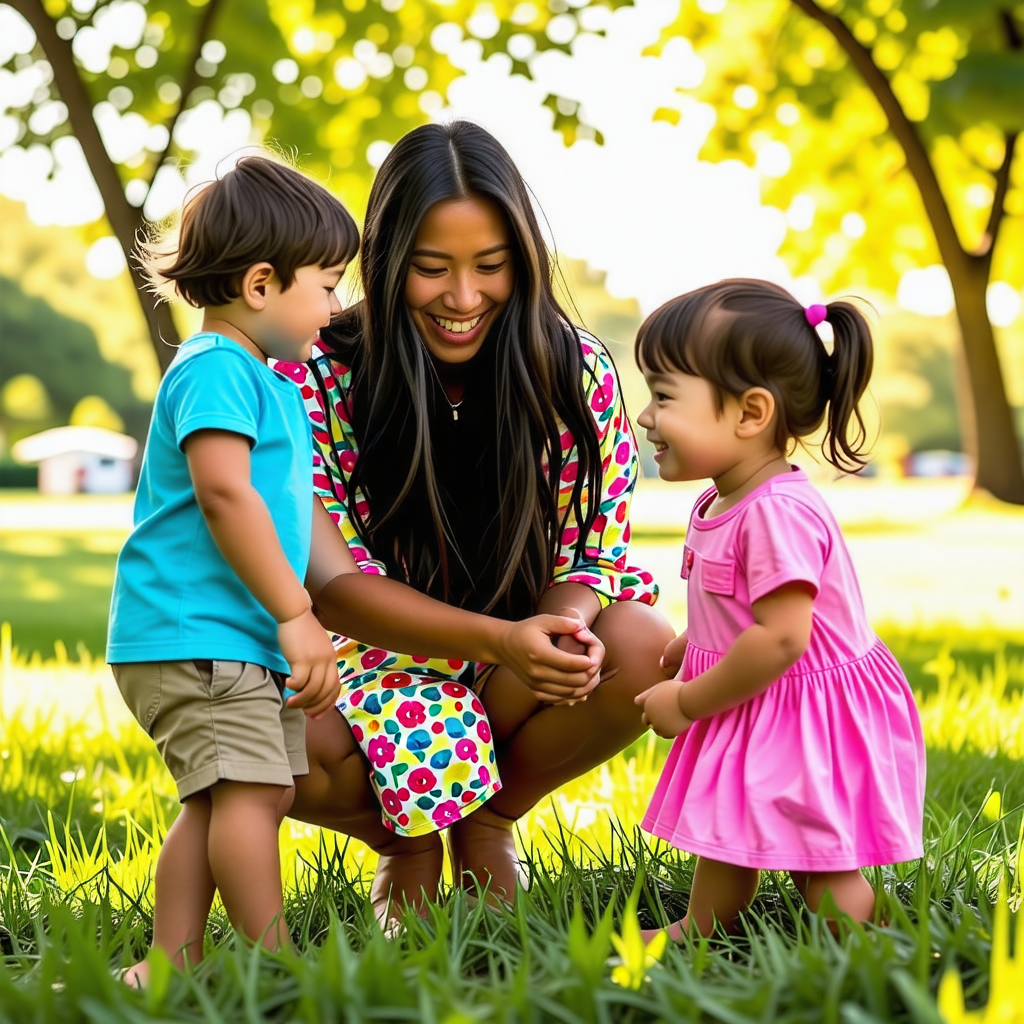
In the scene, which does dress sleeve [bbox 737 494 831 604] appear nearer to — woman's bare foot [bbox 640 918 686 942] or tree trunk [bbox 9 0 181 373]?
woman's bare foot [bbox 640 918 686 942]

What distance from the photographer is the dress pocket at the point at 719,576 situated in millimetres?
2064

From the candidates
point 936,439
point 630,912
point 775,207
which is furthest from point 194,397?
point 936,439

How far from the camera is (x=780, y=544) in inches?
77.1

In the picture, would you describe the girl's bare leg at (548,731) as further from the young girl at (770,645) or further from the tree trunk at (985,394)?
the tree trunk at (985,394)

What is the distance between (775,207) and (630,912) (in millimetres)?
12828

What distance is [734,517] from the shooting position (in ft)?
6.79

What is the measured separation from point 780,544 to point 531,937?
0.68 metres

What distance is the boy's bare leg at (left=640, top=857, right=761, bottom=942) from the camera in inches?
82.3

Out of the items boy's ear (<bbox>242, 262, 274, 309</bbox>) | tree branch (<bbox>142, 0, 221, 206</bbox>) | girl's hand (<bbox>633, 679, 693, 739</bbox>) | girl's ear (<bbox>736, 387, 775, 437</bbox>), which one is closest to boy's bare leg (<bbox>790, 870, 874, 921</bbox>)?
girl's hand (<bbox>633, 679, 693, 739</bbox>)

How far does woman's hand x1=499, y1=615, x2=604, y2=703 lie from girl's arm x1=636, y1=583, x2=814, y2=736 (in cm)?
31

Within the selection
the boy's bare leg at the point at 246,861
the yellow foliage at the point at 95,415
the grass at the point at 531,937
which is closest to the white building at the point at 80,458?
the yellow foliage at the point at 95,415

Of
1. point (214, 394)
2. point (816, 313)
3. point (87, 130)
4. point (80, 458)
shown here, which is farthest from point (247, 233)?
point (80, 458)

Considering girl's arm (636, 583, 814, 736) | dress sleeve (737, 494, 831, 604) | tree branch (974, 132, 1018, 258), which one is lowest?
girl's arm (636, 583, 814, 736)

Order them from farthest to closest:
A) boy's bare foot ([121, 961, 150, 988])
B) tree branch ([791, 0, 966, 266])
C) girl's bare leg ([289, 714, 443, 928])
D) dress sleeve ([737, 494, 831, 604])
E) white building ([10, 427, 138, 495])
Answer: white building ([10, 427, 138, 495]) → tree branch ([791, 0, 966, 266]) → girl's bare leg ([289, 714, 443, 928]) → dress sleeve ([737, 494, 831, 604]) → boy's bare foot ([121, 961, 150, 988])
